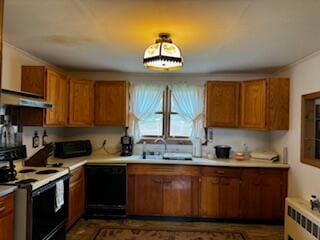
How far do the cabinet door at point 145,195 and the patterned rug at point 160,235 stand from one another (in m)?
0.44

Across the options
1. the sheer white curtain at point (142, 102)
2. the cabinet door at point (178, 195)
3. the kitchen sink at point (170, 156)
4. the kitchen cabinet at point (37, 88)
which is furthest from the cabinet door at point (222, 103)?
the kitchen cabinet at point (37, 88)

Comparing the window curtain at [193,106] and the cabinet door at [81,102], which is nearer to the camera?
the cabinet door at [81,102]

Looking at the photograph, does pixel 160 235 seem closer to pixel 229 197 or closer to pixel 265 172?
pixel 229 197

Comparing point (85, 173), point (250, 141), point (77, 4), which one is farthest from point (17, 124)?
point (250, 141)

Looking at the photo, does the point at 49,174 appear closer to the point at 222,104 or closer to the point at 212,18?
the point at 212,18

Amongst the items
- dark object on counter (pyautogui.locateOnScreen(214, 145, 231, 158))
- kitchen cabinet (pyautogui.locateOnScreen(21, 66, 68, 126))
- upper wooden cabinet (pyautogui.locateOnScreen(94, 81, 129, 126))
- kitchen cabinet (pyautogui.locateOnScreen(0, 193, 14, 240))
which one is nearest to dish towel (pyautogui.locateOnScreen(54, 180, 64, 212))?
kitchen cabinet (pyautogui.locateOnScreen(0, 193, 14, 240))

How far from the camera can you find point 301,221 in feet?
10.5

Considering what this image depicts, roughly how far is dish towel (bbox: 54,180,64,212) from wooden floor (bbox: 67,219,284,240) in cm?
70

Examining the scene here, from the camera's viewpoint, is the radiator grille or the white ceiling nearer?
the white ceiling

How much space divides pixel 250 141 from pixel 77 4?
3758 millimetres

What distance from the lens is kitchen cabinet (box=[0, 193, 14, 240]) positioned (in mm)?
2330

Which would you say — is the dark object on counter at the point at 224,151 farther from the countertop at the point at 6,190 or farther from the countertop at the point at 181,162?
the countertop at the point at 6,190

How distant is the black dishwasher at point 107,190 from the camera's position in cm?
429

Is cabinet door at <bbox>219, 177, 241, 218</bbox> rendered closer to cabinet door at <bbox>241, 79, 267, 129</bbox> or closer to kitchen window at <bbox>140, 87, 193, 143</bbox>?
cabinet door at <bbox>241, 79, 267, 129</bbox>
